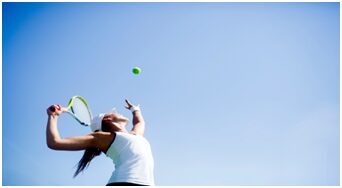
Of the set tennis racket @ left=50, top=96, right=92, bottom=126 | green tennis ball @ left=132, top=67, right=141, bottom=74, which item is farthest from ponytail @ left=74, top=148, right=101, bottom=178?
green tennis ball @ left=132, top=67, right=141, bottom=74

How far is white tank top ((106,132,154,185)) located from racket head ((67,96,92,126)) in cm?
141

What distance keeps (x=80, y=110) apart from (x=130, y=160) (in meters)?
2.15

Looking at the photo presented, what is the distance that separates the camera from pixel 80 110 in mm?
5996

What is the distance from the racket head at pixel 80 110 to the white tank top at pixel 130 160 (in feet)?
4.63

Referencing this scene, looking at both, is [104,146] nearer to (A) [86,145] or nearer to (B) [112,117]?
(A) [86,145]

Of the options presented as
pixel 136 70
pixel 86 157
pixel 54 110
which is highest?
pixel 136 70

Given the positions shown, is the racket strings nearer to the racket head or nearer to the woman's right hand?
the racket head

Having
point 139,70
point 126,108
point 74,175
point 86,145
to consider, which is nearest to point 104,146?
point 86,145

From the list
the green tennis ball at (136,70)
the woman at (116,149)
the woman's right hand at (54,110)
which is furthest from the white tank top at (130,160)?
the green tennis ball at (136,70)

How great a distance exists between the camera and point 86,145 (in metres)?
4.20

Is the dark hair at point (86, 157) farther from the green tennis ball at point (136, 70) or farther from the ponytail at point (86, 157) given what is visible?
the green tennis ball at point (136, 70)

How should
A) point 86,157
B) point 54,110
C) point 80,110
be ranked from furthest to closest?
point 80,110 < point 86,157 < point 54,110

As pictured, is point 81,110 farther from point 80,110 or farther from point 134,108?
point 134,108

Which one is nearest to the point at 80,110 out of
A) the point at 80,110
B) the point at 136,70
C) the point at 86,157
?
the point at 80,110
